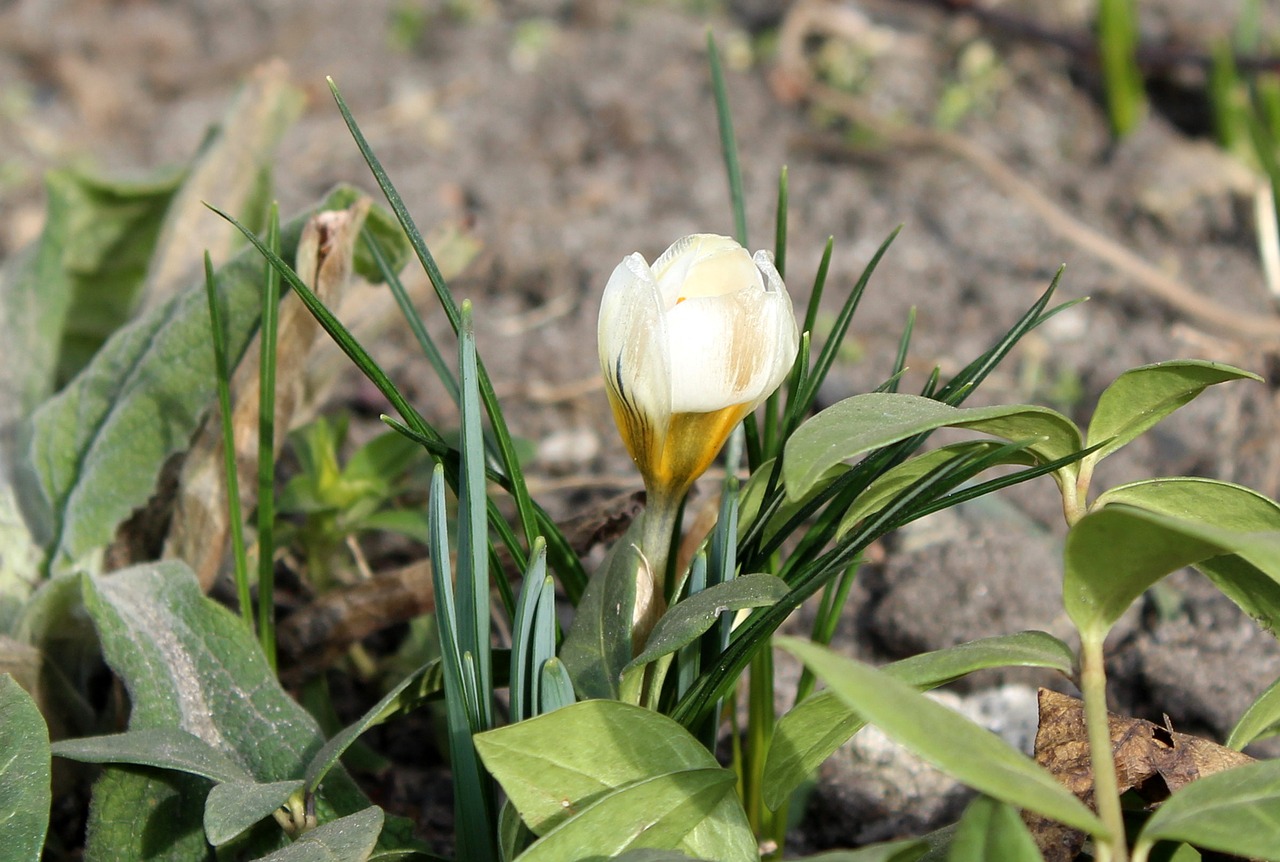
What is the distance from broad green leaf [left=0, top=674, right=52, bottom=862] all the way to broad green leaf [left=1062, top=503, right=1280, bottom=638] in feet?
2.59

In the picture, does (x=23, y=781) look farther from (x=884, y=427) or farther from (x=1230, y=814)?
(x=1230, y=814)

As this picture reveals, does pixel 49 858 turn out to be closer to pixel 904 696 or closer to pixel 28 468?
pixel 28 468

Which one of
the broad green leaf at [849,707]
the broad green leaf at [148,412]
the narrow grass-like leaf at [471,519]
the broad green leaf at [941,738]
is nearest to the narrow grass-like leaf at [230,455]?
the broad green leaf at [148,412]

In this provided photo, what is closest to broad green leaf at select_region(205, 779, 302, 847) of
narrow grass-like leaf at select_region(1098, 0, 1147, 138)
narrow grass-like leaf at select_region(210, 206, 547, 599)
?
narrow grass-like leaf at select_region(210, 206, 547, 599)

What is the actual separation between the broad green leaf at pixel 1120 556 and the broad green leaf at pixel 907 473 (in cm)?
13

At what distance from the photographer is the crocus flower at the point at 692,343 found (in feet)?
2.63

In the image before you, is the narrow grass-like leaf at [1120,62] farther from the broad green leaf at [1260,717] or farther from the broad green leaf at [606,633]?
the broad green leaf at [606,633]

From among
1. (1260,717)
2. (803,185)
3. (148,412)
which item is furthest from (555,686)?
(803,185)

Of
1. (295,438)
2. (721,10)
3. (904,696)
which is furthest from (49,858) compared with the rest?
(721,10)

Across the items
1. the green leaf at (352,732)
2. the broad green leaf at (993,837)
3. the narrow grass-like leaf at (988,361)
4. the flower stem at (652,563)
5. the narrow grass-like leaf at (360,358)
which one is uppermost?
the narrow grass-like leaf at (360,358)

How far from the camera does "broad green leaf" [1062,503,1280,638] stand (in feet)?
2.21

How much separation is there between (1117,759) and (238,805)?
2.21ft

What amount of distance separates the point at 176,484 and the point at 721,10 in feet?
7.07

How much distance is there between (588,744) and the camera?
79 cm
